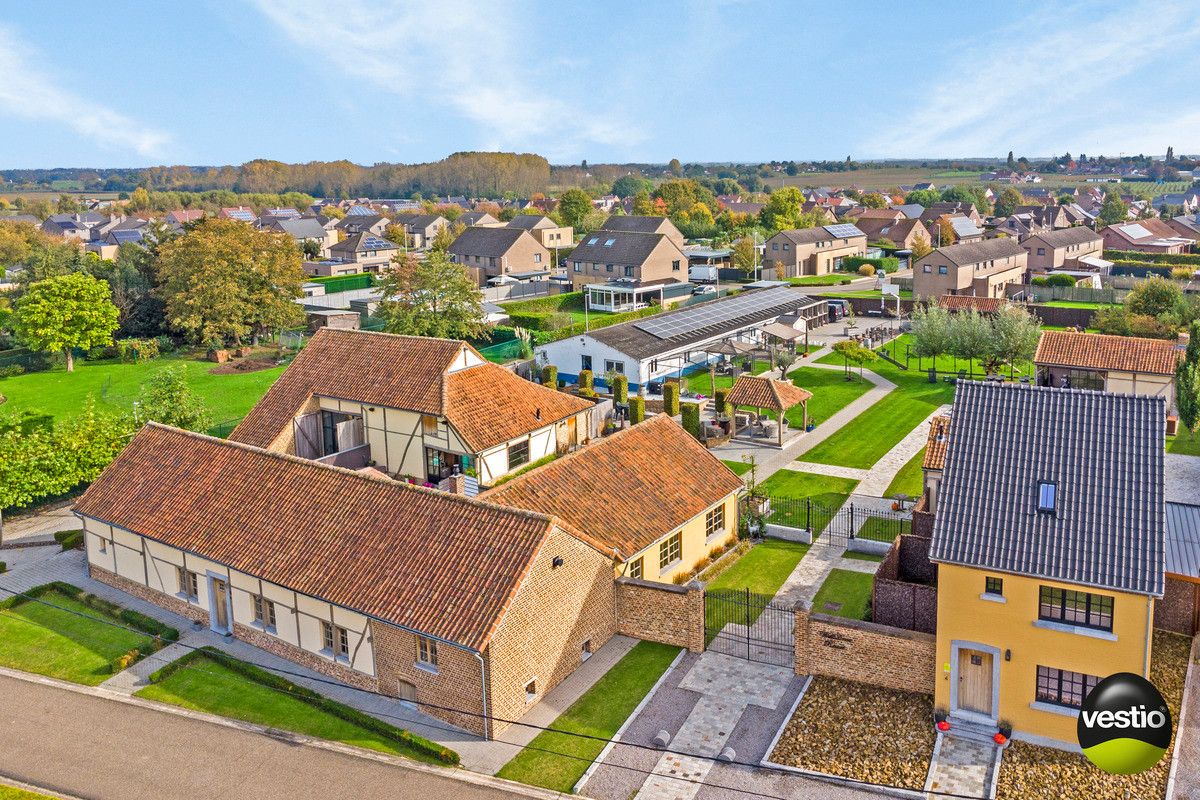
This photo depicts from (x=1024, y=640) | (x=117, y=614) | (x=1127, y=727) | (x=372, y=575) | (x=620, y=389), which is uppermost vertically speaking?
(x=620, y=389)

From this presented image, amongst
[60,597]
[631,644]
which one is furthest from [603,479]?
[60,597]

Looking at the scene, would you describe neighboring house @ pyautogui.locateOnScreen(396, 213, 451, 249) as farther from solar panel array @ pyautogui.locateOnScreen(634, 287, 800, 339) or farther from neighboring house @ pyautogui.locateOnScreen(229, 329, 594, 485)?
neighboring house @ pyautogui.locateOnScreen(229, 329, 594, 485)

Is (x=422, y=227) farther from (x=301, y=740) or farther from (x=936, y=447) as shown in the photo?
(x=301, y=740)

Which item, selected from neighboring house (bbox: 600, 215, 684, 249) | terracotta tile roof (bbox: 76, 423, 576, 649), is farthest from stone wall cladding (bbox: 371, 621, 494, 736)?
neighboring house (bbox: 600, 215, 684, 249)

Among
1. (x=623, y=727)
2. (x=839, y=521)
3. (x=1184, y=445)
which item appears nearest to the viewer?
(x=623, y=727)

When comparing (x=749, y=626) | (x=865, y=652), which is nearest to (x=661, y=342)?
(x=749, y=626)

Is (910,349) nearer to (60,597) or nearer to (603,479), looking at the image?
(603,479)

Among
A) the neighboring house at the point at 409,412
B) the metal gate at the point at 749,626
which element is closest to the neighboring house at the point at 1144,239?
the neighboring house at the point at 409,412
